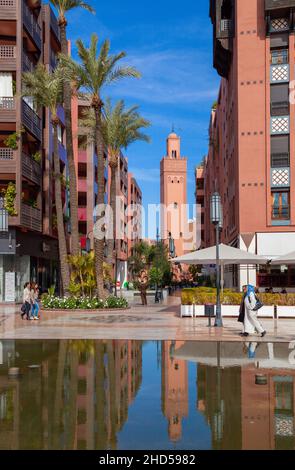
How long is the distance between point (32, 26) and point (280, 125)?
19.8 meters

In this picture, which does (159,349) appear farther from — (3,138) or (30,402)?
(3,138)

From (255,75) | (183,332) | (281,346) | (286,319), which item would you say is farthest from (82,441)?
(255,75)

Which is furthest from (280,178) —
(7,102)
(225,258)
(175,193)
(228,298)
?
(175,193)

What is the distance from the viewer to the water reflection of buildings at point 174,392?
724 cm

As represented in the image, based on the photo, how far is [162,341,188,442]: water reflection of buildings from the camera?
724cm

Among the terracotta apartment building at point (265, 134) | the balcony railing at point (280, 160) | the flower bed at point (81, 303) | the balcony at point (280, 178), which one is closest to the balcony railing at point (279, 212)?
the terracotta apartment building at point (265, 134)

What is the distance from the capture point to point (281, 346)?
48.8 ft

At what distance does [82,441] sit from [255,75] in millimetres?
31929

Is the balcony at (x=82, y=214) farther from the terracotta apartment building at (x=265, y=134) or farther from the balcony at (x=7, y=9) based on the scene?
the terracotta apartment building at (x=265, y=134)

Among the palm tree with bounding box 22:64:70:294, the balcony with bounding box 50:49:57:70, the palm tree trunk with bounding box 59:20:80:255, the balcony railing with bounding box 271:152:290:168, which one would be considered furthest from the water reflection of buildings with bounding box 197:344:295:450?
the balcony with bounding box 50:49:57:70

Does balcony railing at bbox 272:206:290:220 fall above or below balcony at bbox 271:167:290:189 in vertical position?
below

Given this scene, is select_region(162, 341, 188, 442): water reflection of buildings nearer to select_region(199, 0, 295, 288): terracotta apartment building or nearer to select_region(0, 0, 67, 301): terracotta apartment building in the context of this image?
select_region(199, 0, 295, 288): terracotta apartment building

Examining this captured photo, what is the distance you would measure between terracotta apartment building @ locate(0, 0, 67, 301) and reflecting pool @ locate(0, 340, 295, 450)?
23167mm
